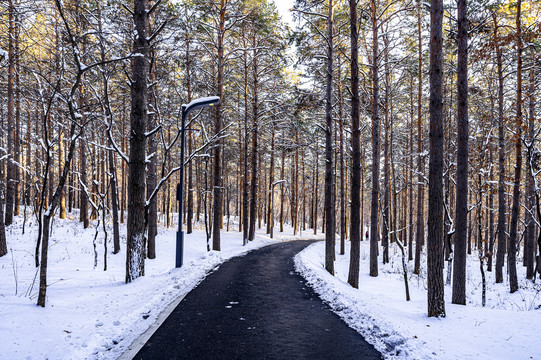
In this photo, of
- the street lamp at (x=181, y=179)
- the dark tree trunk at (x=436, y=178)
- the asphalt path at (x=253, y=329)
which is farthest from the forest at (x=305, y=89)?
the asphalt path at (x=253, y=329)

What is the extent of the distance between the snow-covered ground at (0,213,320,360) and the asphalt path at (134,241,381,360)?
1.74 feet

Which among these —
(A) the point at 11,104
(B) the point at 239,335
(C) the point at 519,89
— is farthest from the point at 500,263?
(A) the point at 11,104

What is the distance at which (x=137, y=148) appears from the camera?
27.9ft

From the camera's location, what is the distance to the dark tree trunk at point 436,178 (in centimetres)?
589

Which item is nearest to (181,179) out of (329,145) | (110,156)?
(110,156)

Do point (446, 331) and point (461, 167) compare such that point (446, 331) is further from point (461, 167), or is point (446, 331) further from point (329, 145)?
point (329, 145)

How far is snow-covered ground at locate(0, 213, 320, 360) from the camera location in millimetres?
4086

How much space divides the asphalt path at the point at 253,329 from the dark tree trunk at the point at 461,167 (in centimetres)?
456

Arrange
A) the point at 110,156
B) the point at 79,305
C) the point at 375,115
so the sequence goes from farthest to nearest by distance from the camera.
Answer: the point at 375,115
the point at 110,156
the point at 79,305

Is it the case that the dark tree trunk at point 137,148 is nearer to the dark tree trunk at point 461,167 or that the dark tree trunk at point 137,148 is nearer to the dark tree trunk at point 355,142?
the dark tree trunk at point 355,142

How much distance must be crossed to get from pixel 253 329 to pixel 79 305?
386 cm

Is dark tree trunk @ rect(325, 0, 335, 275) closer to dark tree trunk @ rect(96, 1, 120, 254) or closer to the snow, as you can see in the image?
the snow

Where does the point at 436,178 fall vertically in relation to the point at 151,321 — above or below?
above

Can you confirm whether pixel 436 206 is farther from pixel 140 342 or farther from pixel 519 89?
pixel 519 89
